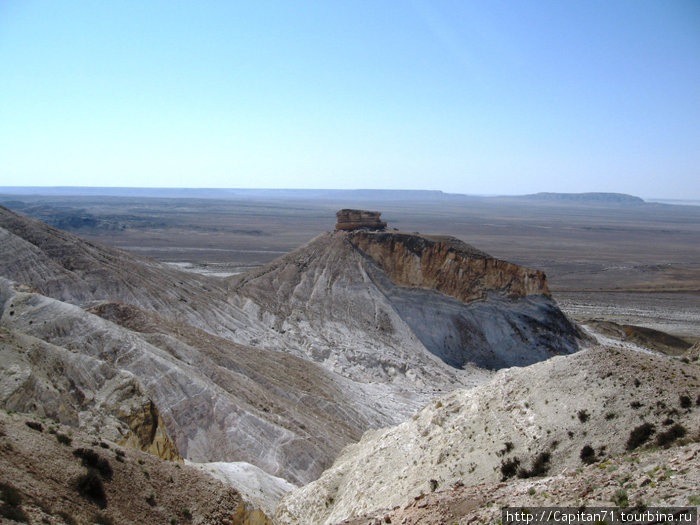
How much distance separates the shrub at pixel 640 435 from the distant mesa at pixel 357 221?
39413 millimetres

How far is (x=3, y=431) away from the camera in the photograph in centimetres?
1052

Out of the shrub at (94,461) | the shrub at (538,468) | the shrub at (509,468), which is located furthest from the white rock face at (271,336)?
the shrub at (538,468)

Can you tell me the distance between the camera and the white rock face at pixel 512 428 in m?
12.7

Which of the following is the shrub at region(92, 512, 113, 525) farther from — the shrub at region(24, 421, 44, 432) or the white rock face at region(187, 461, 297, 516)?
the white rock face at region(187, 461, 297, 516)

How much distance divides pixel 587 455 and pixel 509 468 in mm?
1876

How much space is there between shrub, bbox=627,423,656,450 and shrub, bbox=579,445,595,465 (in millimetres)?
810

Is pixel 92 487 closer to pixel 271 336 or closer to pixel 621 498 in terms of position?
pixel 621 498

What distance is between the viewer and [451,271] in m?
44.1

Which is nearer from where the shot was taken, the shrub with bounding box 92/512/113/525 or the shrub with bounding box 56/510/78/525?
the shrub with bounding box 56/510/78/525

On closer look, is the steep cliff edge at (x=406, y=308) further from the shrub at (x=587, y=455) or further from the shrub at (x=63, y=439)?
the shrub at (x=63, y=439)

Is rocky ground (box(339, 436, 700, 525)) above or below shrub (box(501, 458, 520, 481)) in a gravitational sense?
above

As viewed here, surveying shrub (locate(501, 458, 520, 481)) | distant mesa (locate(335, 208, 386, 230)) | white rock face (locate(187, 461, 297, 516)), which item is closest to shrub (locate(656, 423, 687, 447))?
shrub (locate(501, 458, 520, 481))

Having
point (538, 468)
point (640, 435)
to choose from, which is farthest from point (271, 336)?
point (640, 435)

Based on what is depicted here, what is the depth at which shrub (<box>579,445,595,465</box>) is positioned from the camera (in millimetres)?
11868
